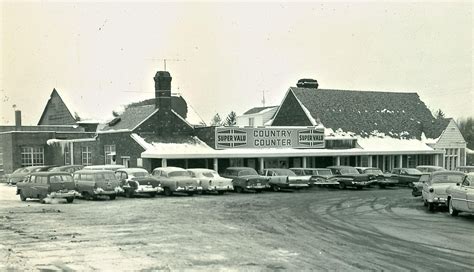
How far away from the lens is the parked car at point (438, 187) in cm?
2131

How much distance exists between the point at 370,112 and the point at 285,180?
19319mm

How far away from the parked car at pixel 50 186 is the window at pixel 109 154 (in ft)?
49.5

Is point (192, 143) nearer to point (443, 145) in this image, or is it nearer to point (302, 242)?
point (443, 145)

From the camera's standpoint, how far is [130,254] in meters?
12.2

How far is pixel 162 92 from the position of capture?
4050cm

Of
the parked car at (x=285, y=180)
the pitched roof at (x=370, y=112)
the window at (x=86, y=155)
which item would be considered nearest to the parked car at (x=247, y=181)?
the parked car at (x=285, y=180)

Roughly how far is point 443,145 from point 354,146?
9238 millimetres

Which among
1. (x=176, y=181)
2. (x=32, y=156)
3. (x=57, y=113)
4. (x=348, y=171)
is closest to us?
(x=176, y=181)

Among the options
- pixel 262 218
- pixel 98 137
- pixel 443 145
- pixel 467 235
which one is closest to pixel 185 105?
pixel 98 137

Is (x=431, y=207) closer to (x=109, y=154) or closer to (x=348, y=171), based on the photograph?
(x=348, y=171)

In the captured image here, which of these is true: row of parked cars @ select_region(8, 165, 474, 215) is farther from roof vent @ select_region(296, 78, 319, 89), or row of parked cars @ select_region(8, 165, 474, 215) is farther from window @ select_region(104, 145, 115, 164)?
roof vent @ select_region(296, 78, 319, 89)

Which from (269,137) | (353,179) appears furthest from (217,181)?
(269,137)

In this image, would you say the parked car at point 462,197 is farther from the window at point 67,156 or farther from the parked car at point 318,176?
the window at point 67,156

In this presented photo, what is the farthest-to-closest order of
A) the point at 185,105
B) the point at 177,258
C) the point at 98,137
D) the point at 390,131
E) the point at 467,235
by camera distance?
1. the point at 185,105
2. the point at 390,131
3. the point at 98,137
4. the point at 467,235
5. the point at 177,258
